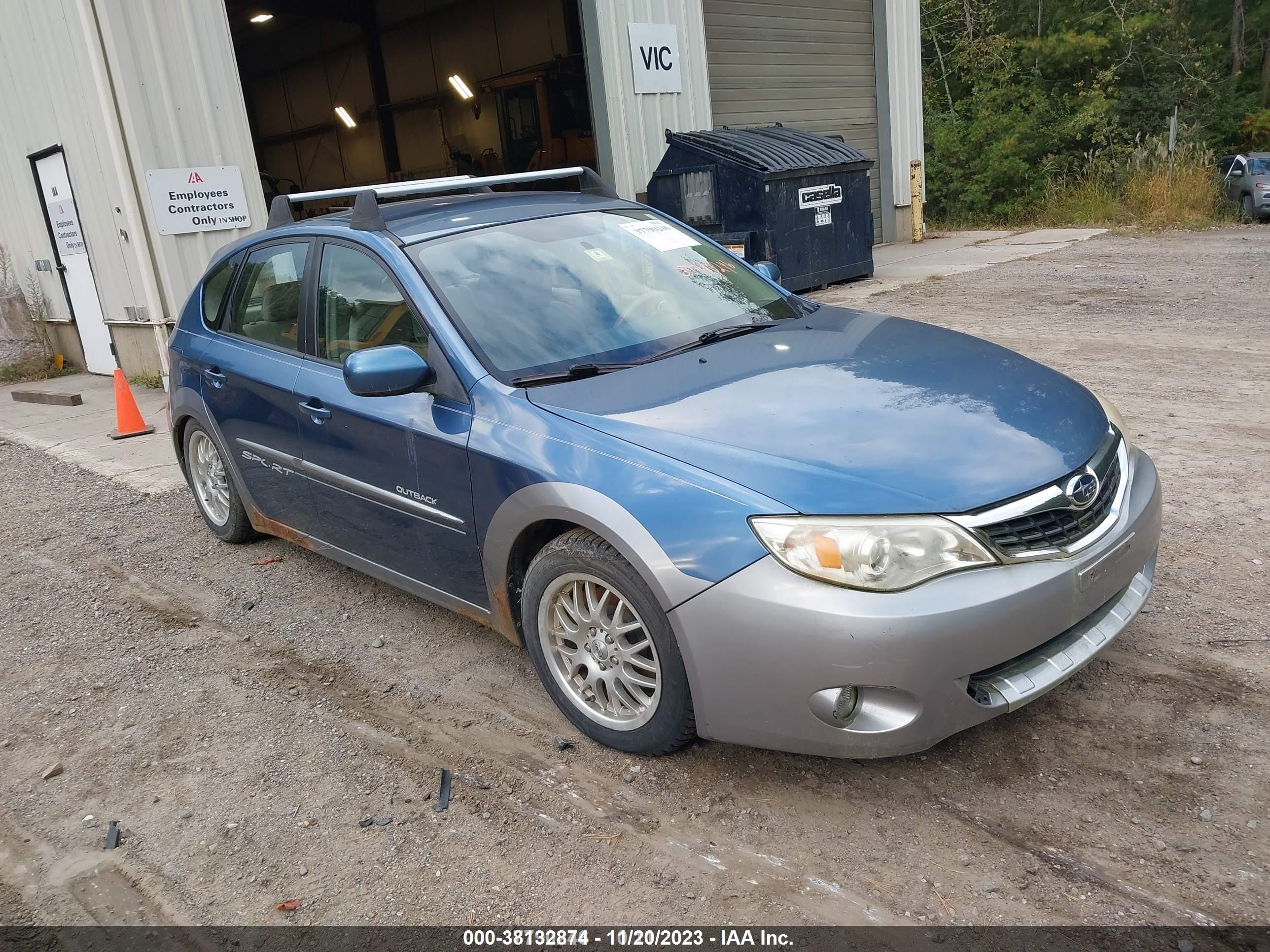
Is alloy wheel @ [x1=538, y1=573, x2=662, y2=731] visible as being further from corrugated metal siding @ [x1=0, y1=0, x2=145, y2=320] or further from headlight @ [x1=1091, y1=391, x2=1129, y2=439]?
corrugated metal siding @ [x1=0, y1=0, x2=145, y2=320]

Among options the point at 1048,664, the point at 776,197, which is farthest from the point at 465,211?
the point at 776,197

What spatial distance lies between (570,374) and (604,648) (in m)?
0.92

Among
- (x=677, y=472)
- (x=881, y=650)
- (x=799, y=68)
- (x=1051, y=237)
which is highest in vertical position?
(x=799, y=68)

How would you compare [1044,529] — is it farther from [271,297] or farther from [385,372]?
[271,297]

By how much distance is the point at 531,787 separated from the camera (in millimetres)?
3047

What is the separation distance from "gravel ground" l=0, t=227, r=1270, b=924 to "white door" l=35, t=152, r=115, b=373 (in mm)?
7470

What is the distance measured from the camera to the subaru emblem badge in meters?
2.77

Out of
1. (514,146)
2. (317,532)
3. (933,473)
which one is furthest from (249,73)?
(933,473)

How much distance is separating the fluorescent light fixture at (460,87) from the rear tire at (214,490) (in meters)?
15.5

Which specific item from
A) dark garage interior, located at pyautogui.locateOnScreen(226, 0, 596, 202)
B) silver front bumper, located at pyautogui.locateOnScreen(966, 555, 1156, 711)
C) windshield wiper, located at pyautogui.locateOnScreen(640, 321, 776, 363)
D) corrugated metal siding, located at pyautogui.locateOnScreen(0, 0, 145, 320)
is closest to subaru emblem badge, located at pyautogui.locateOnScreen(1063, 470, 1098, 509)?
silver front bumper, located at pyautogui.locateOnScreen(966, 555, 1156, 711)

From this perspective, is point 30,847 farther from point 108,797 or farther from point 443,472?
point 443,472

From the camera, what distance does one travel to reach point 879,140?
1698cm

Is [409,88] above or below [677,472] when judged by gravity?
above

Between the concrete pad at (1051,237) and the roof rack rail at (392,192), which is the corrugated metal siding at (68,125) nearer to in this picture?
the roof rack rail at (392,192)
